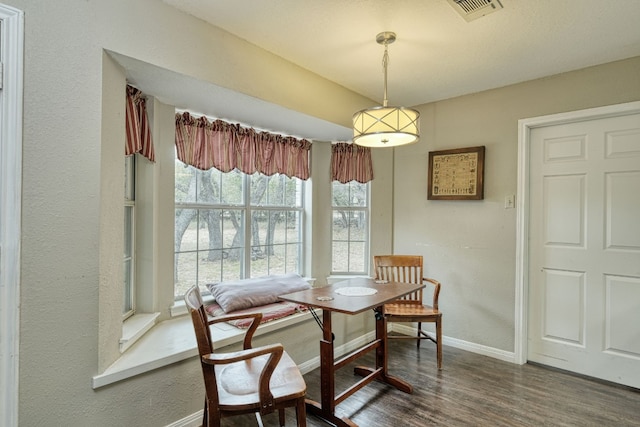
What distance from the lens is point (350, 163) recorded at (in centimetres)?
350

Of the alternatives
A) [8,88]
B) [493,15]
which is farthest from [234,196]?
[493,15]

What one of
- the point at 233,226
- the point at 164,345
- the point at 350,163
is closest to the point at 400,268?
the point at 350,163

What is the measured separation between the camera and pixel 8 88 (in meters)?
1.35

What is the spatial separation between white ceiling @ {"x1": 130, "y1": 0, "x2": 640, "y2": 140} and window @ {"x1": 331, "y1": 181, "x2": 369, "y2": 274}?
47.3 inches

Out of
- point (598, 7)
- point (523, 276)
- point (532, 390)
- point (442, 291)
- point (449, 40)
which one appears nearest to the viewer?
point (598, 7)

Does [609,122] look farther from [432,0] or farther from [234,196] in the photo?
[234,196]

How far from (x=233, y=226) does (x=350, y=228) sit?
129 centimetres

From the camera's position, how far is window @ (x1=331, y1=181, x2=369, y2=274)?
11.8ft

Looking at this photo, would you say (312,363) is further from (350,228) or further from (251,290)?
(350,228)

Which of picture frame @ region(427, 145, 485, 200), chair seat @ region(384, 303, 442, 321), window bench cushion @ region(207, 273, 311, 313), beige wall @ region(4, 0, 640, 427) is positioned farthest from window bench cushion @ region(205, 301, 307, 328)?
picture frame @ region(427, 145, 485, 200)

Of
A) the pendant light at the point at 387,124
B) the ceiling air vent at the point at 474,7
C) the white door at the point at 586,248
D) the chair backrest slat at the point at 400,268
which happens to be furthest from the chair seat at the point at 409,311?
the ceiling air vent at the point at 474,7

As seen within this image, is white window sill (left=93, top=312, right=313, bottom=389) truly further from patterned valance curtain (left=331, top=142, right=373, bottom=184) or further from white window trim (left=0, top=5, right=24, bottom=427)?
patterned valance curtain (left=331, top=142, right=373, bottom=184)

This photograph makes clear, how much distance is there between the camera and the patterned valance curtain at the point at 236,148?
2553mm

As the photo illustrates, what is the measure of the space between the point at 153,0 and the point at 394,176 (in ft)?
8.75
